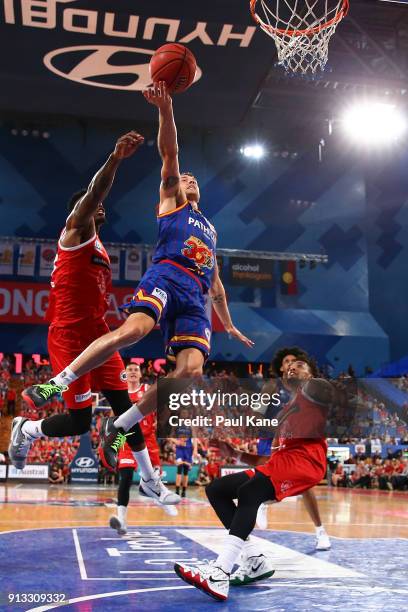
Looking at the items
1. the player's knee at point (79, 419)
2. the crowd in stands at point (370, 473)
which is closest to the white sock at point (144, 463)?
the player's knee at point (79, 419)

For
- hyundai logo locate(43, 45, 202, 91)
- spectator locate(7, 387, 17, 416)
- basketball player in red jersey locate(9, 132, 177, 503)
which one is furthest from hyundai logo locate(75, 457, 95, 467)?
basketball player in red jersey locate(9, 132, 177, 503)

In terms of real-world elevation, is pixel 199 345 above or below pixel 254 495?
above

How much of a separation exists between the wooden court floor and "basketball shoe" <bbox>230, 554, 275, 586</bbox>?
346cm

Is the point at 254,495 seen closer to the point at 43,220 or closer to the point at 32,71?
the point at 32,71

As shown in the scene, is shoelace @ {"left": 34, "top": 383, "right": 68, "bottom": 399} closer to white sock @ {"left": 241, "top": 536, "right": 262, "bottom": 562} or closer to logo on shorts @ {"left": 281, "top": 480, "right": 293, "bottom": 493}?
logo on shorts @ {"left": 281, "top": 480, "right": 293, "bottom": 493}

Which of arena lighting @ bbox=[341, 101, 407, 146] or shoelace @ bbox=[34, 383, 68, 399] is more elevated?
arena lighting @ bbox=[341, 101, 407, 146]

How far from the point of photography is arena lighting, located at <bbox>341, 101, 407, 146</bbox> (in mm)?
21984

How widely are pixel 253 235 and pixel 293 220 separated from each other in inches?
72.0

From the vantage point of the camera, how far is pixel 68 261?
17.9 ft

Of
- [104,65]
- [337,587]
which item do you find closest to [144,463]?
[337,587]

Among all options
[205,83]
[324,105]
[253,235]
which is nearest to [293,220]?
[253,235]

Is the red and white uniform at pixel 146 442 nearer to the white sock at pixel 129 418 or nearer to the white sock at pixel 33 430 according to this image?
the white sock at pixel 33 430

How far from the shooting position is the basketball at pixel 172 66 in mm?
4938

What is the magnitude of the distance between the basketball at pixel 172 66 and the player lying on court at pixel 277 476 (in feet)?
8.11
